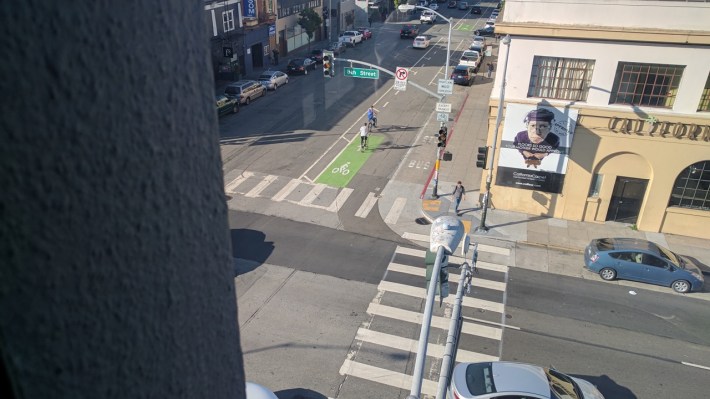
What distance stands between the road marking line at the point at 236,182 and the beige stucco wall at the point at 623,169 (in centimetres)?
1122

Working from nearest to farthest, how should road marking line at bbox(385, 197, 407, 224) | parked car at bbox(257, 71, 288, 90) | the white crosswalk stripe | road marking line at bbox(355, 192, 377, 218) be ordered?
the white crosswalk stripe
road marking line at bbox(385, 197, 407, 224)
road marking line at bbox(355, 192, 377, 218)
parked car at bbox(257, 71, 288, 90)

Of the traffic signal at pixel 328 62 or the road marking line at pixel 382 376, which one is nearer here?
the road marking line at pixel 382 376

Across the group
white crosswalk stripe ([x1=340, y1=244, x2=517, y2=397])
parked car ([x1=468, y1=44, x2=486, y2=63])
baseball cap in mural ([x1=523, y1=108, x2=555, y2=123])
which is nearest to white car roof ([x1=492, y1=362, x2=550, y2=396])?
white crosswalk stripe ([x1=340, y1=244, x2=517, y2=397])

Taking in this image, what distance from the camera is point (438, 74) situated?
4384 centimetres

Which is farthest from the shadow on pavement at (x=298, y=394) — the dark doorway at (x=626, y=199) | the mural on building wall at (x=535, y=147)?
the dark doorway at (x=626, y=199)

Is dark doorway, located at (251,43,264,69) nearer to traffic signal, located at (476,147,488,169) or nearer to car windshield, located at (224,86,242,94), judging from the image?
car windshield, located at (224,86,242,94)

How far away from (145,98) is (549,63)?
68.2ft

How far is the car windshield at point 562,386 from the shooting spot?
11227 mm

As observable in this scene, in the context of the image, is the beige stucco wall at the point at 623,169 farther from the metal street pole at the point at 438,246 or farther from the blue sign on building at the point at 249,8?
the blue sign on building at the point at 249,8

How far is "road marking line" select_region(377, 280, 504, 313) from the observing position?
15.7 m

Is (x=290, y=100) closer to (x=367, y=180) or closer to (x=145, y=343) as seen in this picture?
(x=367, y=180)

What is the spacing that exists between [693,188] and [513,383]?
13.8 metres

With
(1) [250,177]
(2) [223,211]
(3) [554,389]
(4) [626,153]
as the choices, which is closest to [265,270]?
(1) [250,177]

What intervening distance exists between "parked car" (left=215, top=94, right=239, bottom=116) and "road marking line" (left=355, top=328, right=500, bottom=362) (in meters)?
20.7
